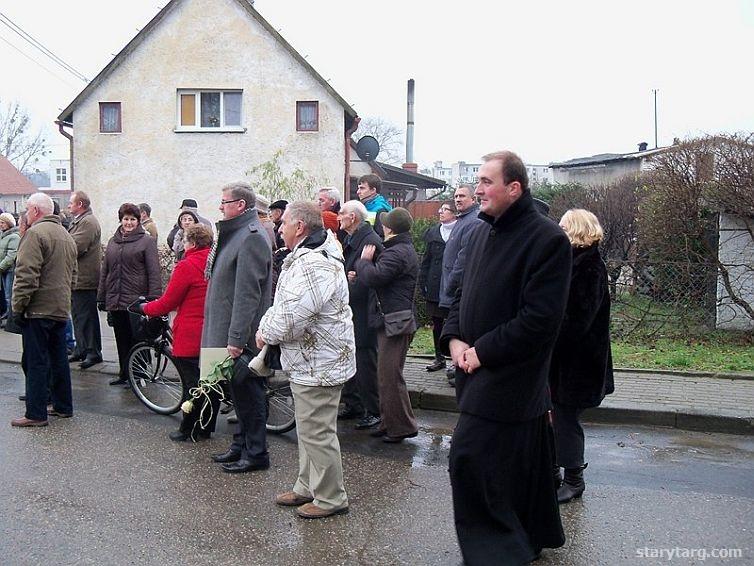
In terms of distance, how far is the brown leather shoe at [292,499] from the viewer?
5.34 m

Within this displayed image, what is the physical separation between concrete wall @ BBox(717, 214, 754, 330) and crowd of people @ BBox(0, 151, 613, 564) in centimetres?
456

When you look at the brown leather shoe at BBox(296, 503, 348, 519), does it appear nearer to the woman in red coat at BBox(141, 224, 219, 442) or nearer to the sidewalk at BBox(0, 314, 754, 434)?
the woman in red coat at BBox(141, 224, 219, 442)

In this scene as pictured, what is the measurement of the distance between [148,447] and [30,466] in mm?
903

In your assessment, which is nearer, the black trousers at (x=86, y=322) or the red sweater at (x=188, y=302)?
the red sweater at (x=188, y=302)

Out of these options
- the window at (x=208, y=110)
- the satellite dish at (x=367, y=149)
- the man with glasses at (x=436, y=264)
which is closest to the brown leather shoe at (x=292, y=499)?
the man with glasses at (x=436, y=264)

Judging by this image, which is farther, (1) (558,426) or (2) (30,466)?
(2) (30,466)

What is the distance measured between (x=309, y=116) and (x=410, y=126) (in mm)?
17375

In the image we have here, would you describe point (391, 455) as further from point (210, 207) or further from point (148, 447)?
point (210, 207)

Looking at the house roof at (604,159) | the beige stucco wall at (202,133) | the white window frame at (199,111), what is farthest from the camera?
the house roof at (604,159)

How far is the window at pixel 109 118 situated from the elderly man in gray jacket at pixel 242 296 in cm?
1847

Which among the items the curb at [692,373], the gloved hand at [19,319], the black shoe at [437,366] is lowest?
the curb at [692,373]

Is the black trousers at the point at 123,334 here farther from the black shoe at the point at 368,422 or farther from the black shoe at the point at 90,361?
the black shoe at the point at 368,422

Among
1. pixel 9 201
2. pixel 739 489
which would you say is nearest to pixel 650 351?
pixel 739 489

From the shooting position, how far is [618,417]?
761 cm
